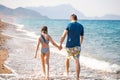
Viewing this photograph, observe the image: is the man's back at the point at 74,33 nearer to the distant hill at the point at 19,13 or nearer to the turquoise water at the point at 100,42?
the turquoise water at the point at 100,42

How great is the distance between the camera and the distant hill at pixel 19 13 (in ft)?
387

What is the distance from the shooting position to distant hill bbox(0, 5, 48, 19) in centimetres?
11799

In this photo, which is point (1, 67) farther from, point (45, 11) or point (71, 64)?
point (45, 11)

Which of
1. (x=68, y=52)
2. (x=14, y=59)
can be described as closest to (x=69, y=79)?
(x=68, y=52)

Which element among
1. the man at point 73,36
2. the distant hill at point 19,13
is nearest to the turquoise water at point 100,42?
the man at point 73,36

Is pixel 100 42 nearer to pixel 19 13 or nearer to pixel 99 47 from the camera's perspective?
pixel 99 47

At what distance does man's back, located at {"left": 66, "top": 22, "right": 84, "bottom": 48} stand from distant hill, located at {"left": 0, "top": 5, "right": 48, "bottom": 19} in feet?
349

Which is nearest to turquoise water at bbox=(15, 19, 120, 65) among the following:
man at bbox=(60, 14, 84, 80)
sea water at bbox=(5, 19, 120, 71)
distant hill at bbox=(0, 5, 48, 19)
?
sea water at bbox=(5, 19, 120, 71)

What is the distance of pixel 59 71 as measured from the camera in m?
10.5

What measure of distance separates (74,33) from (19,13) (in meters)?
129

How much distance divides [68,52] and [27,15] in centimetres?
14093

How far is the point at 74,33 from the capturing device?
7.91 m

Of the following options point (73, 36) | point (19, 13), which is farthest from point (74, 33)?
point (19, 13)

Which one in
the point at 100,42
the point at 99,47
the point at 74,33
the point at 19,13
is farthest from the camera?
the point at 19,13
